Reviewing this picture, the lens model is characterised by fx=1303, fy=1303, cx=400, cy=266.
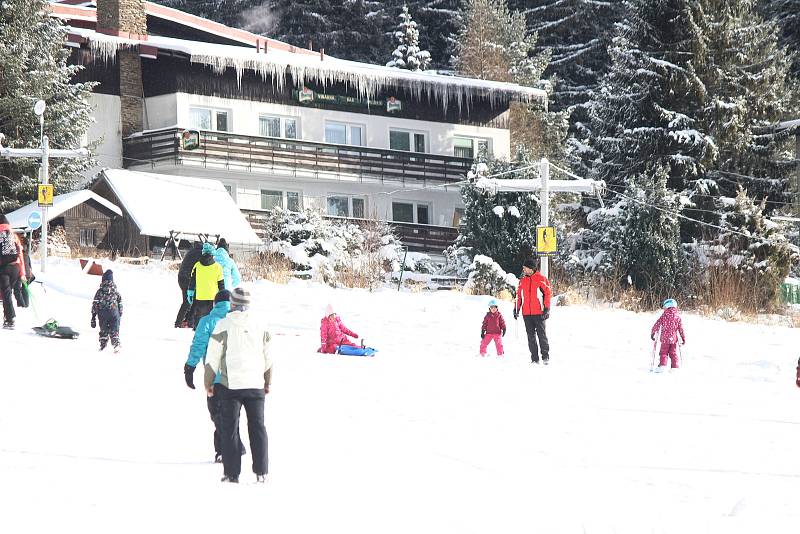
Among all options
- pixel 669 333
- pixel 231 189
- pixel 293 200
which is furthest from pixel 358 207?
pixel 669 333

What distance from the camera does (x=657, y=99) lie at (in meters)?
40.5

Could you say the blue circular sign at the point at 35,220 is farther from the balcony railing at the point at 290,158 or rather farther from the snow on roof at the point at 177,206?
the balcony railing at the point at 290,158

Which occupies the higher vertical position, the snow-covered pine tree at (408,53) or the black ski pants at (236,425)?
the snow-covered pine tree at (408,53)

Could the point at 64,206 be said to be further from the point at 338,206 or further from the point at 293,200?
the point at 338,206

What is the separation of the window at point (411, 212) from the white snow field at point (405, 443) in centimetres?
2282

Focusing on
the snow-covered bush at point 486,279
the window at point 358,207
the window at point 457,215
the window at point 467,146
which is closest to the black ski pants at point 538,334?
the snow-covered bush at point 486,279

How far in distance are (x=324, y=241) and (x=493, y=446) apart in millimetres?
23025

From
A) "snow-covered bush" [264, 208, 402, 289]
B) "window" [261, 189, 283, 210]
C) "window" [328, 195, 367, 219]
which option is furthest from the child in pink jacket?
"window" [328, 195, 367, 219]

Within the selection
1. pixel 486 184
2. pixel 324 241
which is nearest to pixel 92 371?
pixel 486 184

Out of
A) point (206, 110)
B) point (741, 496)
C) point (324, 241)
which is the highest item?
point (206, 110)

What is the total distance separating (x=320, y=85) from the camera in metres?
44.2

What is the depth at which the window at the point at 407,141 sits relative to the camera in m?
45.9

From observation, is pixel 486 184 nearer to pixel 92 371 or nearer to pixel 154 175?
pixel 154 175

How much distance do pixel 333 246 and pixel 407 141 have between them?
11.9m
